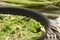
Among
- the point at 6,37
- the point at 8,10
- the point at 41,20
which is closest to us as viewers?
the point at 6,37

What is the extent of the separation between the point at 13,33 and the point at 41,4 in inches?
53.1

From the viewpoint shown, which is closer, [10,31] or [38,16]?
[10,31]

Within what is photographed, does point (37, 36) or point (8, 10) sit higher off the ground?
point (8, 10)

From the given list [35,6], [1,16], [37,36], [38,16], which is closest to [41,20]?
[38,16]

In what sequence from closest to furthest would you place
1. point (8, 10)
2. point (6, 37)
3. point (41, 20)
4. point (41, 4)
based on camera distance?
point (6, 37) → point (41, 20) → point (8, 10) → point (41, 4)

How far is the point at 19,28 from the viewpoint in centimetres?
158

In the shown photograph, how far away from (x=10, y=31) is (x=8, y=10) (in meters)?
0.36

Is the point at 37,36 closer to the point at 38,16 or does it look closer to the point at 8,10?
the point at 38,16

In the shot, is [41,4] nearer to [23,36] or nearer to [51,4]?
[51,4]

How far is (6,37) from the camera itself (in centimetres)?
145

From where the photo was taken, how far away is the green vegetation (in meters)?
1.50

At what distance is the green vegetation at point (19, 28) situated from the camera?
1.50 meters

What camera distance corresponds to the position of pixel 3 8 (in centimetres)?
182

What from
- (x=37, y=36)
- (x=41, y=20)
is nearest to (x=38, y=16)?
(x=41, y=20)
